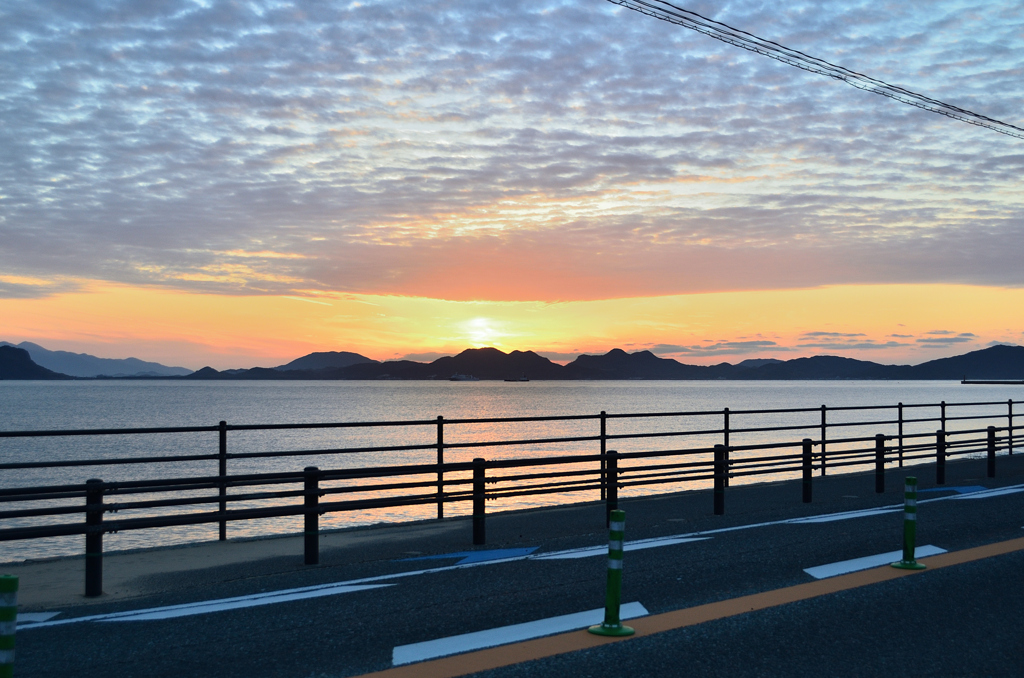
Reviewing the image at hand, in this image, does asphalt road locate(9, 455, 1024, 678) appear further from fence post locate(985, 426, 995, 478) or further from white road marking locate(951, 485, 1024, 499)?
fence post locate(985, 426, 995, 478)

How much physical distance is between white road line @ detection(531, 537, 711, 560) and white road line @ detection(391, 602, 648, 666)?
2.47 m

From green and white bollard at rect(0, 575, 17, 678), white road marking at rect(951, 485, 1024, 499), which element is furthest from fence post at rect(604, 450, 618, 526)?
green and white bollard at rect(0, 575, 17, 678)

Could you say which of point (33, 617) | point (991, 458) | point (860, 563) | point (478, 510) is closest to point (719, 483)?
point (860, 563)

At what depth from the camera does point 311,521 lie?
9750mm

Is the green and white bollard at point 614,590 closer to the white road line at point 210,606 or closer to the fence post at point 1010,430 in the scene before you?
the white road line at point 210,606

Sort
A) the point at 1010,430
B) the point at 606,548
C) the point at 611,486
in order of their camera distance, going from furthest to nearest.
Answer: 1. the point at 1010,430
2. the point at 611,486
3. the point at 606,548

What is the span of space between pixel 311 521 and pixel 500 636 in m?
3.75

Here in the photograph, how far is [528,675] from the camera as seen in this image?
5.79 meters

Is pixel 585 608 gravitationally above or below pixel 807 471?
below

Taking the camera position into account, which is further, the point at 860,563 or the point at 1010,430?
the point at 1010,430

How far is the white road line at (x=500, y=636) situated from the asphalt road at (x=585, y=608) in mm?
136

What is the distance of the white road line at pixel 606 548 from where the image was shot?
32.9ft

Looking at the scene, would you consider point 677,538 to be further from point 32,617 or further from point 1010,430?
point 1010,430

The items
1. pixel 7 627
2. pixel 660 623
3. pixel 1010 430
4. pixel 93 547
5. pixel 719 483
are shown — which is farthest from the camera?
pixel 1010 430
